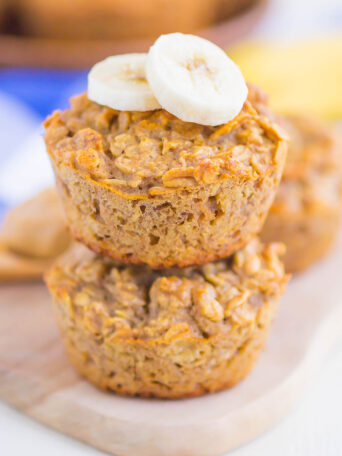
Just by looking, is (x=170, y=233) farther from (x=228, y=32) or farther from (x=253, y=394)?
(x=228, y=32)

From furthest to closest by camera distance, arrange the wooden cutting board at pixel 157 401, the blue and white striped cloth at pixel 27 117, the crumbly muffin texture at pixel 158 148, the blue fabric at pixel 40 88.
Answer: the blue fabric at pixel 40 88, the blue and white striped cloth at pixel 27 117, the wooden cutting board at pixel 157 401, the crumbly muffin texture at pixel 158 148

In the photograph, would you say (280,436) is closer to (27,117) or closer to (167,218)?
(167,218)

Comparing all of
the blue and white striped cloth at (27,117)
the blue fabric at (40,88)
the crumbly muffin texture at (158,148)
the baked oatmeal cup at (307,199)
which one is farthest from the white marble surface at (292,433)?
the blue fabric at (40,88)

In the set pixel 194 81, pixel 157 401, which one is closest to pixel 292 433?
pixel 157 401

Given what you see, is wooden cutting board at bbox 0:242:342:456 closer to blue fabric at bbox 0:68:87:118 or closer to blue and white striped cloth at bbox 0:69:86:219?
blue and white striped cloth at bbox 0:69:86:219

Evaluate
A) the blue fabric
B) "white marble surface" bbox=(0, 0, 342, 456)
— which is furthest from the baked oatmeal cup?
the blue fabric

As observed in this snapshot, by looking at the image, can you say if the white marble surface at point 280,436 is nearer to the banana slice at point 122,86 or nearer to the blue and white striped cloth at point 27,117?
the banana slice at point 122,86

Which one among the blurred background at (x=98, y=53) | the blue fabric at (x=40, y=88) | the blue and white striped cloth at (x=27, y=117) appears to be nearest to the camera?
the blue and white striped cloth at (x=27, y=117)
